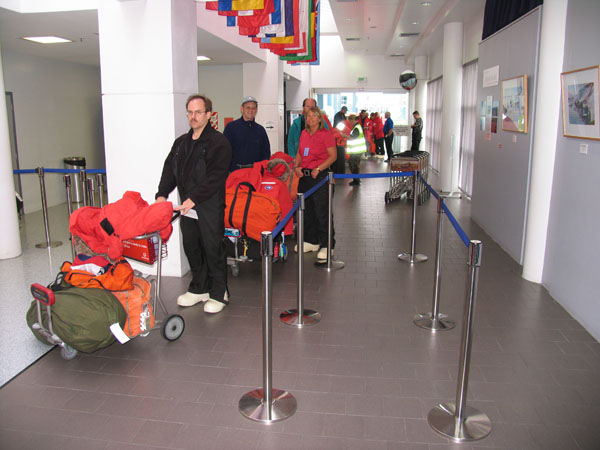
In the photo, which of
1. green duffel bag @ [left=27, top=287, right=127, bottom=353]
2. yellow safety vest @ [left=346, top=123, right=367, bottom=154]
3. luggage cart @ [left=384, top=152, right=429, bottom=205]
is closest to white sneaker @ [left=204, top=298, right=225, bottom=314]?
green duffel bag @ [left=27, top=287, right=127, bottom=353]

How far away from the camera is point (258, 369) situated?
3863mm

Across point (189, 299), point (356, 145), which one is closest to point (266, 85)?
point (356, 145)

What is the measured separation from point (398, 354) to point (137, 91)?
13.1ft

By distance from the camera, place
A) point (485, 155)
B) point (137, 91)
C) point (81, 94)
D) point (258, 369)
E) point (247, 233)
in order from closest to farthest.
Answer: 1. point (258, 369)
2. point (247, 233)
3. point (137, 91)
4. point (485, 155)
5. point (81, 94)

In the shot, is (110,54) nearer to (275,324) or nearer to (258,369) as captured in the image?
(275,324)

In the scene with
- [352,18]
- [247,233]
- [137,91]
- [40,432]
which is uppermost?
[352,18]

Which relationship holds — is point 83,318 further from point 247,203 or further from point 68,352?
point 247,203

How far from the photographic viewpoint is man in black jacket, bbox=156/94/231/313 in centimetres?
446

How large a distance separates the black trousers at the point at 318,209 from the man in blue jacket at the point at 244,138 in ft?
2.37

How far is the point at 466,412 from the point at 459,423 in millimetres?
166

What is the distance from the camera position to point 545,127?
17.8 feet

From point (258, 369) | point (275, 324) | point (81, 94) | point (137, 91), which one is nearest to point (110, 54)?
point (137, 91)

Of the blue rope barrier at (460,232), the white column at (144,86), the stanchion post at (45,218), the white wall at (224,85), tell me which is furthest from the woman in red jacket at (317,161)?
the white wall at (224,85)

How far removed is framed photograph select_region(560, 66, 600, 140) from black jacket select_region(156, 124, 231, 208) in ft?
10.3
